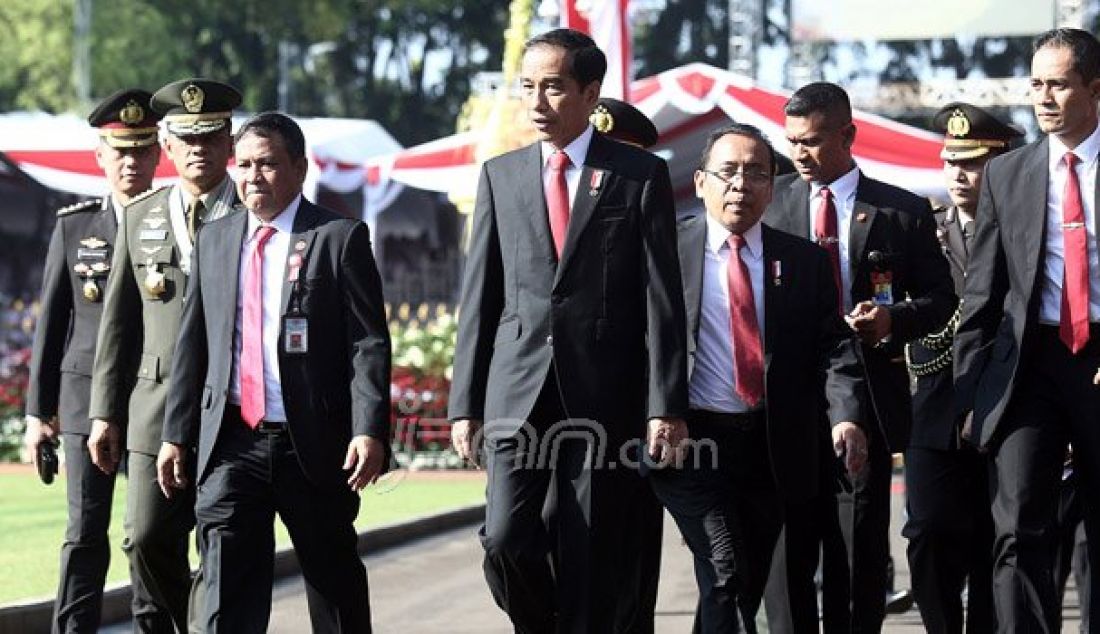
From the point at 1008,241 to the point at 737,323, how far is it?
939mm

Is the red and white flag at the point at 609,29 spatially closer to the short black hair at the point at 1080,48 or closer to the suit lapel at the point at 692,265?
the suit lapel at the point at 692,265

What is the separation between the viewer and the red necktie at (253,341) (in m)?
7.67

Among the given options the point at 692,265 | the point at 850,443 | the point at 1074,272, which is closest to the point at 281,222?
the point at 692,265

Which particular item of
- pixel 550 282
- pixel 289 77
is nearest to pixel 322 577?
pixel 550 282

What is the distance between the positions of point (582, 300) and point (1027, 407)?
56.5 inches

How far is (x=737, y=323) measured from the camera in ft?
25.8

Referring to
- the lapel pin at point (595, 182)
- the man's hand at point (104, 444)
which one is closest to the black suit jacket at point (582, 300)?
the lapel pin at point (595, 182)

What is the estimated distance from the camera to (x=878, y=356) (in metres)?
8.66

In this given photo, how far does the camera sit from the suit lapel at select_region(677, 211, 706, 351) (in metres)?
7.88

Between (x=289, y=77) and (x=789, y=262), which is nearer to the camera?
(x=789, y=262)

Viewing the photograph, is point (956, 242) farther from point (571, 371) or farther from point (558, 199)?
point (571, 371)

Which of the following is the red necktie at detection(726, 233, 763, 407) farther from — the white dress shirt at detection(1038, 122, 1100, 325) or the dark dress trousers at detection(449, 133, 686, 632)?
the white dress shirt at detection(1038, 122, 1100, 325)

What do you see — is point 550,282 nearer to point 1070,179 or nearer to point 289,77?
point 1070,179

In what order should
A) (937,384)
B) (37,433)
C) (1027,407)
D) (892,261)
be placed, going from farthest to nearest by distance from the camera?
1. (37,433)
2. (937,384)
3. (892,261)
4. (1027,407)
